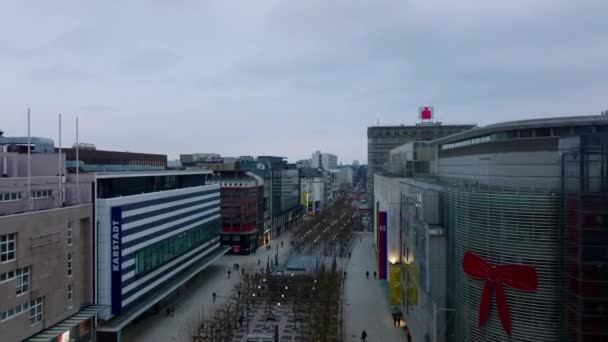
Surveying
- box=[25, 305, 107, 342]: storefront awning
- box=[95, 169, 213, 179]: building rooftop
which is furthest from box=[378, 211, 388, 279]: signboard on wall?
box=[25, 305, 107, 342]: storefront awning

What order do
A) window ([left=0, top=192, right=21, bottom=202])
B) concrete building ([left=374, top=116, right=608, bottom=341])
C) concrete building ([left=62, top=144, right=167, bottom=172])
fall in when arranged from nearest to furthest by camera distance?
concrete building ([left=374, top=116, right=608, bottom=341]) < window ([left=0, top=192, right=21, bottom=202]) < concrete building ([left=62, top=144, right=167, bottom=172])

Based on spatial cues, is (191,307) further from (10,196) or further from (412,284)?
(412,284)

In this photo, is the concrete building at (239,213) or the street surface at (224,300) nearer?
the street surface at (224,300)

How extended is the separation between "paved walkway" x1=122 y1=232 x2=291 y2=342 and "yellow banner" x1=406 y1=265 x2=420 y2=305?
1737cm

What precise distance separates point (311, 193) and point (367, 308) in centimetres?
9297

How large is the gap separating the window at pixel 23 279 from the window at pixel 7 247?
1.13 meters

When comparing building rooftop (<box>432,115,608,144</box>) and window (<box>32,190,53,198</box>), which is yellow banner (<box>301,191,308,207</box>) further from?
building rooftop (<box>432,115,608,144</box>)

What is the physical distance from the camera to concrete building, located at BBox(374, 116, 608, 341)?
59.5ft

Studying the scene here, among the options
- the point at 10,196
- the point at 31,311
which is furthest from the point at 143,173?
the point at 31,311

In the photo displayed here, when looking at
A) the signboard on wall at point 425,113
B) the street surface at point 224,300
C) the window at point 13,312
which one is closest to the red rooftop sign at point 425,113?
the signboard on wall at point 425,113

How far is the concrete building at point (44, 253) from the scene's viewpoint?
23797 mm

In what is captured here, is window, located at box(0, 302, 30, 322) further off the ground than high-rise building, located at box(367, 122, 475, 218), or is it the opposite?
high-rise building, located at box(367, 122, 475, 218)

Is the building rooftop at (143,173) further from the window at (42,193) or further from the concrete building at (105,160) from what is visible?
the window at (42,193)

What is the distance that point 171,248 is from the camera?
42.1 m
